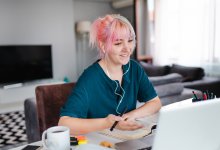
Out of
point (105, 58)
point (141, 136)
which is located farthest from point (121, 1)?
point (141, 136)

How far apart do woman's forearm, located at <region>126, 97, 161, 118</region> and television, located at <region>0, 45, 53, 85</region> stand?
11.8 feet

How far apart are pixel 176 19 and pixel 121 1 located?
60.5 inches

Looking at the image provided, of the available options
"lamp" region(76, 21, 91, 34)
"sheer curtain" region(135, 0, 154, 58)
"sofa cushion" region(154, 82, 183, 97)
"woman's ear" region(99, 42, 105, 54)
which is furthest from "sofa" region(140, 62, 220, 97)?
"woman's ear" region(99, 42, 105, 54)

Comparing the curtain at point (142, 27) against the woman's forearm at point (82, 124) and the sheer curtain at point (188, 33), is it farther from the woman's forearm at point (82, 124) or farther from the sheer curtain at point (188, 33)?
the woman's forearm at point (82, 124)

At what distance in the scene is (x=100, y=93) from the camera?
4.00 feet

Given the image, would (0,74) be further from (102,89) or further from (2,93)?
(102,89)

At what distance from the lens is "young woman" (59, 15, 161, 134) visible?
1.08m

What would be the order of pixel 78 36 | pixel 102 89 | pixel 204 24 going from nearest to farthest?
pixel 102 89
pixel 204 24
pixel 78 36

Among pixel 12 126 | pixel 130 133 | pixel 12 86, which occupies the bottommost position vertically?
pixel 12 126

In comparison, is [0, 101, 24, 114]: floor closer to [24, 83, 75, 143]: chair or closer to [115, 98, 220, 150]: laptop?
[24, 83, 75, 143]: chair

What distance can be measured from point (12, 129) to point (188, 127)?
9.92ft

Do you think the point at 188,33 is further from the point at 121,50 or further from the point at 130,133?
the point at 130,133

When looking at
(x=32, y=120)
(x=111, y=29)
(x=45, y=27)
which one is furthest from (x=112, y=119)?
(x=45, y=27)

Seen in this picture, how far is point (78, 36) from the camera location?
18.2 feet
